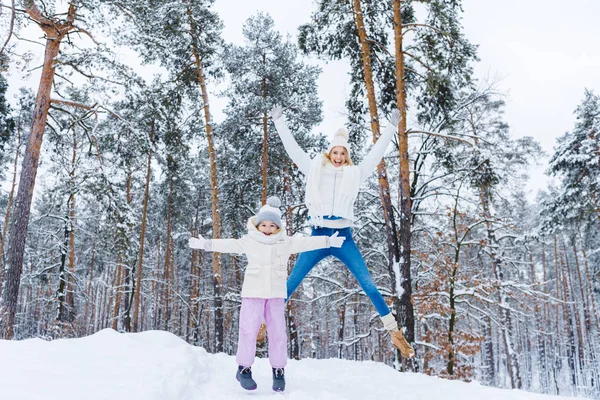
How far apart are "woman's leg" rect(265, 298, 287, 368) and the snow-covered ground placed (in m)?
0.28

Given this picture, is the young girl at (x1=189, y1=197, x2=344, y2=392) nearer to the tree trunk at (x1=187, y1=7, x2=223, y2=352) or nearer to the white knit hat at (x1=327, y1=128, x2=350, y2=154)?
the white knit hat at (x1=327, y1=128, x2=350, y2=154)

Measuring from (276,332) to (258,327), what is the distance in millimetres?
193

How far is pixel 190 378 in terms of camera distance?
11.3 ft

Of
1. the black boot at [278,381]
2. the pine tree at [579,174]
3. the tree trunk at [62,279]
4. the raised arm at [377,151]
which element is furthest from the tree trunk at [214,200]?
the pine tree at [579,174]

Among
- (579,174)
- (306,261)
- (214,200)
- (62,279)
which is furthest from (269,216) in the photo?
(579,174)

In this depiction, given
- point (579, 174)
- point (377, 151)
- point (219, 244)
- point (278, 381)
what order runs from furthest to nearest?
point (579, 174), point (377, 151), point (219, 244), point (278, 381)

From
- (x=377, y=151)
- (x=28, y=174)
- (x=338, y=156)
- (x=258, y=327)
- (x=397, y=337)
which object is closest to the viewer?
(x=258, y=327)

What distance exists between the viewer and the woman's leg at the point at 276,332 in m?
3.76

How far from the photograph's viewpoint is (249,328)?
3764mm

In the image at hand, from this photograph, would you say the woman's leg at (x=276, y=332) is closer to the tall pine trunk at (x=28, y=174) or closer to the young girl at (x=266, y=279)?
the young girl at (x=266, y=279)

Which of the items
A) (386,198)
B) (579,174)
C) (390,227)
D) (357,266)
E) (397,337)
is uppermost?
(579,174)

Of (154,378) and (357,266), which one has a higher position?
(357,266)

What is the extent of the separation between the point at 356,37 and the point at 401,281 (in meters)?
5.78

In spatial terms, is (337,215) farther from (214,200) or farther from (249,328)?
(214,200)
